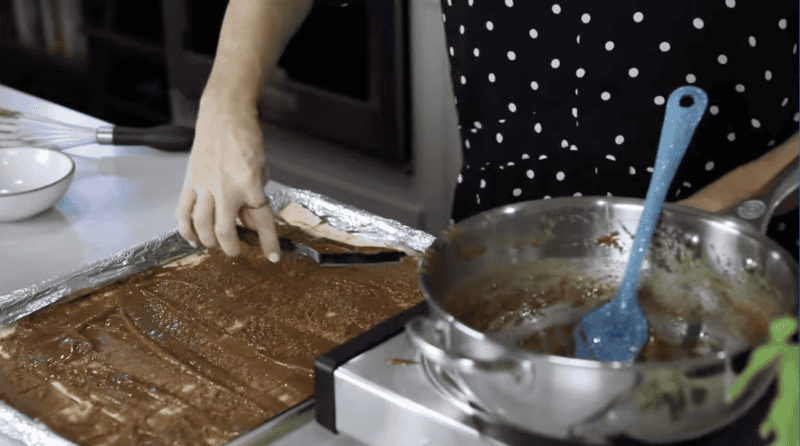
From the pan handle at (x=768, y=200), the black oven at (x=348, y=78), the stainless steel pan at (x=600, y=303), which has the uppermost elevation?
the pan handle at (x=768, y=200)

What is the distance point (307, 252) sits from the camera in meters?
1.08

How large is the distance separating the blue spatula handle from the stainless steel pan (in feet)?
0.11

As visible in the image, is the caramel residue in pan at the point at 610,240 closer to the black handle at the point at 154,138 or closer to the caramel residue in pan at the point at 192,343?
the caramel residue in pan at the point at 192,343

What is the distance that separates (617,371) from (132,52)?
2.83 meters

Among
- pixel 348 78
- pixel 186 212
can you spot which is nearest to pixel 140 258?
pixel 186 212

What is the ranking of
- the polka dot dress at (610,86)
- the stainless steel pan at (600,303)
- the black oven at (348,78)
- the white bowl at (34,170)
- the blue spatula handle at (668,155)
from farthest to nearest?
the black oven at (348,78) < the white bowl at (34,170) < the polka dot dress at (610,86) < the blue spatula handle at (668,155) < the stainless steel pan at (600,303)

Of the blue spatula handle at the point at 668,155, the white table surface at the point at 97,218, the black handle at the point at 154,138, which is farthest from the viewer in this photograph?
the black handle at the point at 154,138

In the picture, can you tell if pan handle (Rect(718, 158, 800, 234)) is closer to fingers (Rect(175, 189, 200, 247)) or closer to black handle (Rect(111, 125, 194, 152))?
fingers (Rect(175, 189, 200, 247))

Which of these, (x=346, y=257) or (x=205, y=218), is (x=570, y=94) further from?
(x=205, y=218)

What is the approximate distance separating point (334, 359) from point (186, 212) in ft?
1.38

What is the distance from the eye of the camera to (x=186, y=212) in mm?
1074

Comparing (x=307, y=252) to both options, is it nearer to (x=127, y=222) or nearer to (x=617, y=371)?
(x=127, y=222)

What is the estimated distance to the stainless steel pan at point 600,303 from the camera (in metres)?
0.55

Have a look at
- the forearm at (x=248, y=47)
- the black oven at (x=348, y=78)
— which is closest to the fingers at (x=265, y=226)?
the forearm at (x=248, y=47)
